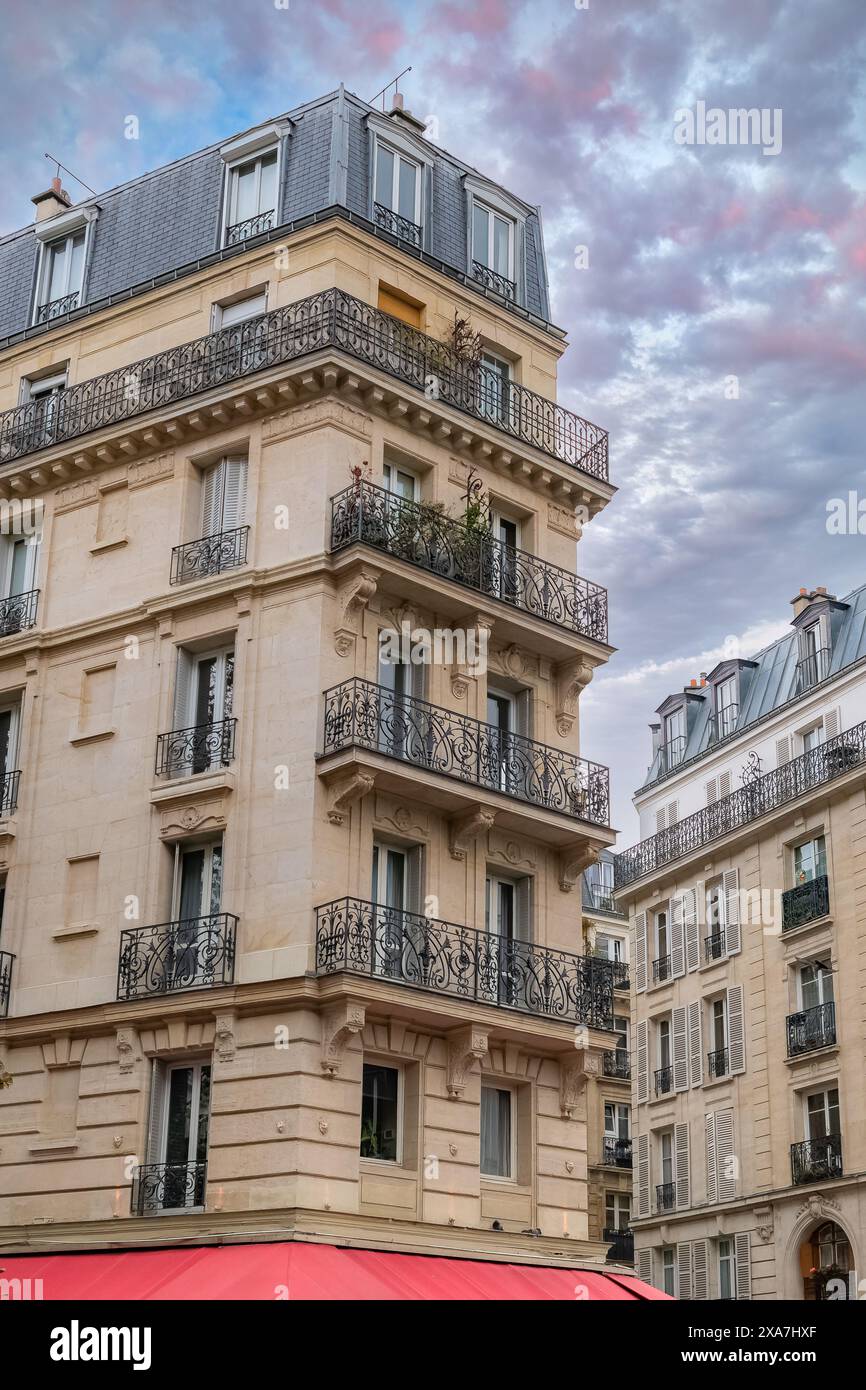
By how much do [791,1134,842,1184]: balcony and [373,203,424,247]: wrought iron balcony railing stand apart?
2131cm

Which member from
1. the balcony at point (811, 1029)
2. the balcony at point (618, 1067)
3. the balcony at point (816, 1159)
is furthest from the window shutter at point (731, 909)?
the balcony at point (618, 1067)

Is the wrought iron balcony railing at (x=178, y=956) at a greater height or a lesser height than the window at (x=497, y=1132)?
greater

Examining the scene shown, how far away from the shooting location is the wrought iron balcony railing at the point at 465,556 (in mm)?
23766

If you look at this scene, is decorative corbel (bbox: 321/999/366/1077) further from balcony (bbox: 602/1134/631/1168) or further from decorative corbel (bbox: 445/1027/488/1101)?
balcony (bbox: 602/1134/631/1168)

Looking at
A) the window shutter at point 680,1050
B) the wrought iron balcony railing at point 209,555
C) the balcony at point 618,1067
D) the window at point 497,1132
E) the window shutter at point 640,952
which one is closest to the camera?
the window at point 497,1132

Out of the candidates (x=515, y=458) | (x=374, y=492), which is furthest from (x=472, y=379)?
(x=374, y=492)

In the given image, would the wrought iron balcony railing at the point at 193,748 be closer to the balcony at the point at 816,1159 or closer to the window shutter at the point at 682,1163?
the balcony at the point at 816,1159

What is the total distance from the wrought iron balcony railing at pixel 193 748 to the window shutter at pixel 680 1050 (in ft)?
75.1

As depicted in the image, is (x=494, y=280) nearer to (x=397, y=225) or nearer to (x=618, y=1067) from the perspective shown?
(x=397, y=225)

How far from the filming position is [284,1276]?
19.2m

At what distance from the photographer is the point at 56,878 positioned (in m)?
24.4

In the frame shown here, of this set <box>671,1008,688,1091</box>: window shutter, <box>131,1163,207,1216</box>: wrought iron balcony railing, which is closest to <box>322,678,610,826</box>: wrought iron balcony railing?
<box>131,1163,207,1216</box>: wrought iron balcony railing

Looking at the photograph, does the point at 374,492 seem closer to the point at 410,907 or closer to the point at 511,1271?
the point at 410,907
